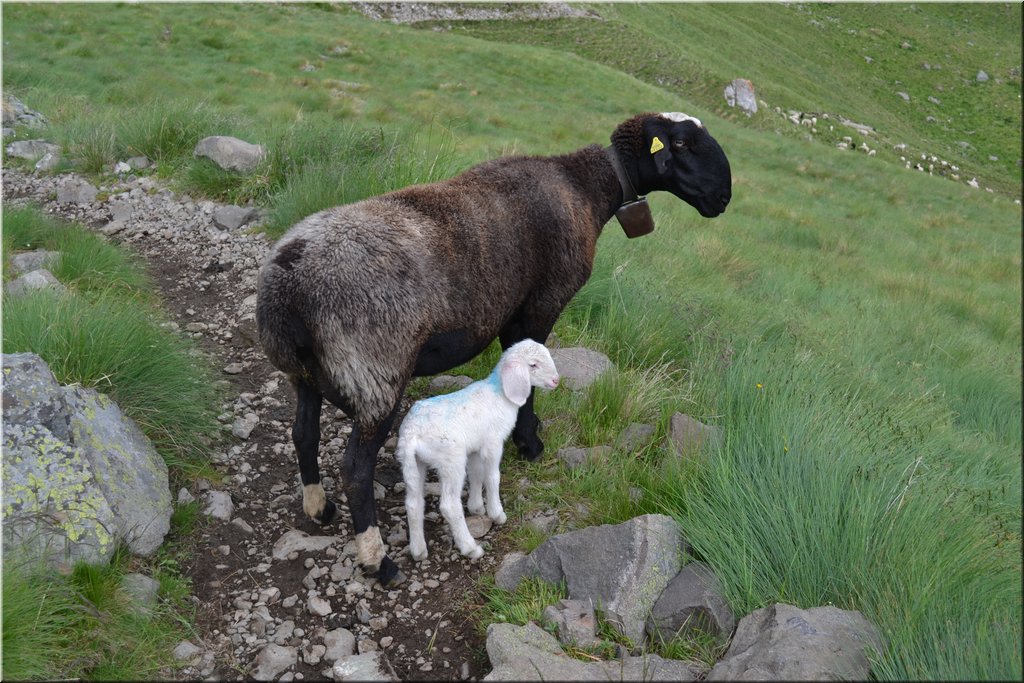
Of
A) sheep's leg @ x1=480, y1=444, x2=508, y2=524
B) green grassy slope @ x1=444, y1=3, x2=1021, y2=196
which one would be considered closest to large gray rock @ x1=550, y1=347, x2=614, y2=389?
sheep's leg @ x1=480, y1=444, x2=508, y2=524

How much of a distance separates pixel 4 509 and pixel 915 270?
12.5 meters

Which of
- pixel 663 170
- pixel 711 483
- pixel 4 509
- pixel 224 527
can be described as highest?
pixel 663 170

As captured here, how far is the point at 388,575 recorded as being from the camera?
3822 mm

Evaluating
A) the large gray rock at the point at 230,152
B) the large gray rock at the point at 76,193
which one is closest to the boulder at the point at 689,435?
the large gray rock at the point at 230,152

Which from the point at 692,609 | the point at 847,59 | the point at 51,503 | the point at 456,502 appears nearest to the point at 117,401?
the point at 51,503

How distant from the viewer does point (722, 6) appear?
49.6 m

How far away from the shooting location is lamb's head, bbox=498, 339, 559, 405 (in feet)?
13.1

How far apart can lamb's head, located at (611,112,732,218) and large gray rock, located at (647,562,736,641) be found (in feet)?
8.97

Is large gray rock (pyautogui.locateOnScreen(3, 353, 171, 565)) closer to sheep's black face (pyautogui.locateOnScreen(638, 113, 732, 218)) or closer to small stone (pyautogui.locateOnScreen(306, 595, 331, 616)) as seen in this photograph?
small stone (pyautogui.locateOnScreen(306, 595, 331, 616))

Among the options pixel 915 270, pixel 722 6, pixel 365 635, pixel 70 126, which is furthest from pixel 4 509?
pixel 722 6

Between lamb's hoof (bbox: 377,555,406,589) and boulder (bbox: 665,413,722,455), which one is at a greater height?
boulder (bbox: 665,413,722,455)

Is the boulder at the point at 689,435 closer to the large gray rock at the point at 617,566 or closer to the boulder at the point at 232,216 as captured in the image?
the large gray rock at the point at 617,566

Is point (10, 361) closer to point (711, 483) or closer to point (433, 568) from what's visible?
point (433, 568)

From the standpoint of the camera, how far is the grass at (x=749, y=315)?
324 cm
